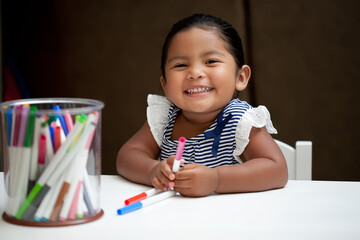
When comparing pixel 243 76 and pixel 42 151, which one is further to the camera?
pixel 243 76

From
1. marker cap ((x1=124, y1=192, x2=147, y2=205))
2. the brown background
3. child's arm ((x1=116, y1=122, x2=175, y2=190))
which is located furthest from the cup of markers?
the brown background

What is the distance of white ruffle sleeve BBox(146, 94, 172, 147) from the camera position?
1.21 meters

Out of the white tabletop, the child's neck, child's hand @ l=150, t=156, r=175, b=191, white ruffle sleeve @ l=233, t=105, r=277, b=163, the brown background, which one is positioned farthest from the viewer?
the brown background

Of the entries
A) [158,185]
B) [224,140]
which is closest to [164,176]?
[158,185]

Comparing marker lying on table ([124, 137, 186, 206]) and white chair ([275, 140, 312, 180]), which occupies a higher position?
marker lying on table ([124, 137, 186, 206])

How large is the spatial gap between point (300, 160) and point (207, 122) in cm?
25

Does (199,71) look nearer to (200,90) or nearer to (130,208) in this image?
(200,90)

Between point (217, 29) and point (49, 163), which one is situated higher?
point (217, 29)

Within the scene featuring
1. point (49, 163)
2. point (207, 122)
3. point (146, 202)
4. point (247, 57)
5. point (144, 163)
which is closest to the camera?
point (49, 163)

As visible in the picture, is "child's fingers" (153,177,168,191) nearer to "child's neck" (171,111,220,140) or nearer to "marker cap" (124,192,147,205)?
"marker cap" (124,192,147,205)

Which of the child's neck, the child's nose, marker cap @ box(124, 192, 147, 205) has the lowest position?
marker cap @ box(124, 192, 147, 205)

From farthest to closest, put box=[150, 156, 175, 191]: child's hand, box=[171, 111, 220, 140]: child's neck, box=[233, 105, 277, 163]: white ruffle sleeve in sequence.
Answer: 1. box=[171, 111, 220, 140]: child's neck
2. box=[233, 105, 277, 163]: white ruffle sleeve
3. box=[150, 156, 175, 191]: child's hand

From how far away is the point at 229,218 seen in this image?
0.77 m

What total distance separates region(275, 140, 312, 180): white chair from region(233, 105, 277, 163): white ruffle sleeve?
18cm
